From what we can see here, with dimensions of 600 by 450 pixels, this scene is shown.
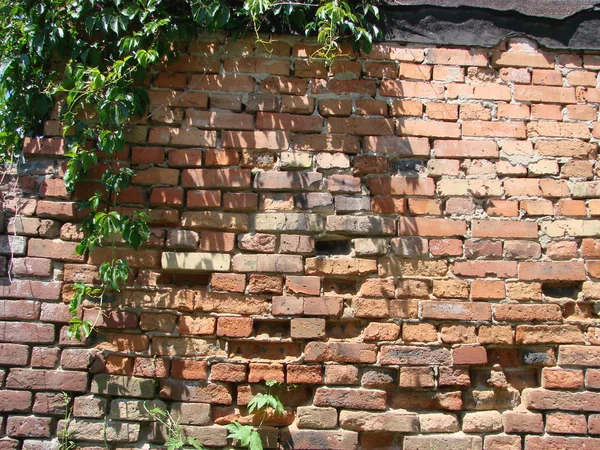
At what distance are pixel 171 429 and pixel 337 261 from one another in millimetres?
1047

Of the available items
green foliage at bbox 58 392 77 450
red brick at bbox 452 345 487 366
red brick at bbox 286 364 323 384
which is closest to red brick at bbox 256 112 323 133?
red brick at bbox 286 364 323 384

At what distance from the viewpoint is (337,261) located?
2643 mm

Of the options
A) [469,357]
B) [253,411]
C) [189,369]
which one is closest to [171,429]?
[189,369]

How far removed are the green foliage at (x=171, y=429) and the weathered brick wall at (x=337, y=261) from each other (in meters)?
0.05

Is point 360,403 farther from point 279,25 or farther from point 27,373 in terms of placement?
point 279,25

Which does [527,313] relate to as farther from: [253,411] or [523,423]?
[253,411]

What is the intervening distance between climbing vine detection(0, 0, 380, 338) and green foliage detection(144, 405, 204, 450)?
0.48 metres

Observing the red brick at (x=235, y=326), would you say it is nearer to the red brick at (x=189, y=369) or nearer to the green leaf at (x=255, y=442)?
the red brick at (x=189, y=369)

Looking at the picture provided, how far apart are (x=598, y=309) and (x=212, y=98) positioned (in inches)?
82.2

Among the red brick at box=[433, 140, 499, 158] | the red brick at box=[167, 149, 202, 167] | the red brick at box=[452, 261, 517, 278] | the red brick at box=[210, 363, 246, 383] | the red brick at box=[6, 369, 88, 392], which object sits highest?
the red brick at box=[433, 140, 499, 158]

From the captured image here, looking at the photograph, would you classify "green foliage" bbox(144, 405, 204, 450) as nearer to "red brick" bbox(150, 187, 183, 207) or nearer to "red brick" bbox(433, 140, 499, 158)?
"red brick" bbox(150, 187, 183, 207)

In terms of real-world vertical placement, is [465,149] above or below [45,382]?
above

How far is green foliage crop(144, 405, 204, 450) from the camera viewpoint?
2457mm

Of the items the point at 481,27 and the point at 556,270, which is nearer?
the point at 556,270
